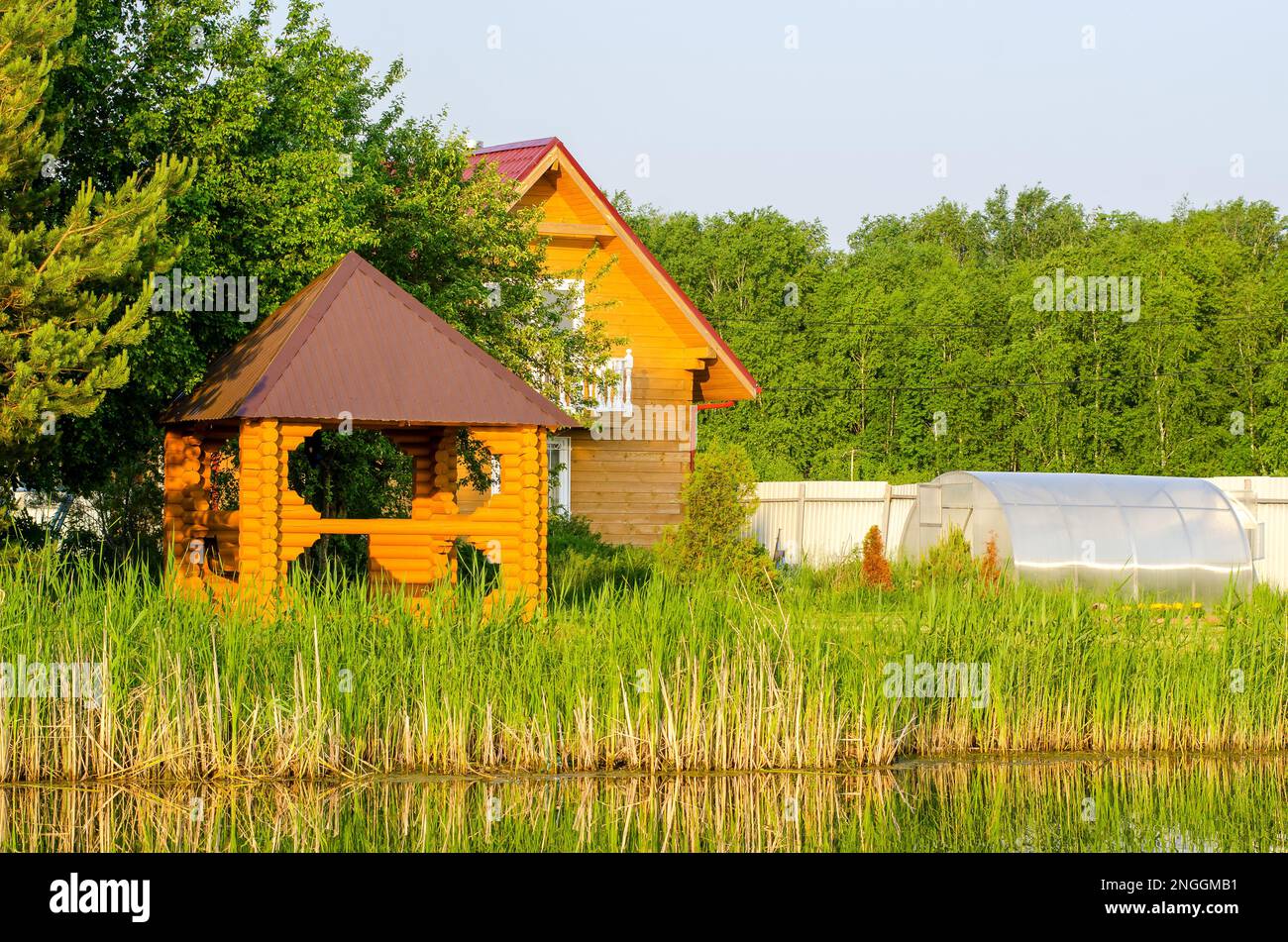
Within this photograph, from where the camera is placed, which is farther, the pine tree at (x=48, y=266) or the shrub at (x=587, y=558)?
the shrub at (x=587, y=558)

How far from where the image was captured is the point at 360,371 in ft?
51.4

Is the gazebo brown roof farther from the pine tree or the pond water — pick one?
the pond water

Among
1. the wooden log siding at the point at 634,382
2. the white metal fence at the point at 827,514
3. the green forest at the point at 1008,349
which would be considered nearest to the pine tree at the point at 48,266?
the wooden log siding at the point at 634,382

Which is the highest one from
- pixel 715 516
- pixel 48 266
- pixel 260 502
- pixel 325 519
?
pixel 48 266

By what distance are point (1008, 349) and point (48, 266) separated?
34.4 m

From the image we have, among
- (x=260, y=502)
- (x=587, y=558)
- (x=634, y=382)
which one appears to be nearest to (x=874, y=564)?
(x=587, y=558)

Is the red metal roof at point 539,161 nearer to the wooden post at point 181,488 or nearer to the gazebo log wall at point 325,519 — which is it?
the gazebo log wall at point 325,519

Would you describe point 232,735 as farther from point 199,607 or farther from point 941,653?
point 941,653

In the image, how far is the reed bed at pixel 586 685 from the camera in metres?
11.3

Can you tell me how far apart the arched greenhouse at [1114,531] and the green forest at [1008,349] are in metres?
15.9

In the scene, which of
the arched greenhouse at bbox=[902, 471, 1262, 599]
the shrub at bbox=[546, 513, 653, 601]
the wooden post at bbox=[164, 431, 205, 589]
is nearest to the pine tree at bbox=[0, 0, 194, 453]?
the wooden post at bbox=[164, 431, 205, 589]

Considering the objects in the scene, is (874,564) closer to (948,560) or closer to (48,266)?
(948,560)

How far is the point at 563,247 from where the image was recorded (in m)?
28.6
